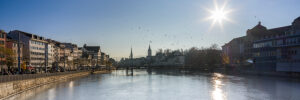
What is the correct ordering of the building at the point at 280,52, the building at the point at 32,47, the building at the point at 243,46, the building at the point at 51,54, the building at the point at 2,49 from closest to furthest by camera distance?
the building at the point at 2,49 → the building at the point at 280,52 → the building at the point at 32,47 → the building at the point at 51,54 → the building at the point at 243,46

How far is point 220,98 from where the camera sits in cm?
3806

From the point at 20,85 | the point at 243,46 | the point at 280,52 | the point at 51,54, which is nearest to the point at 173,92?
the point at 20,85

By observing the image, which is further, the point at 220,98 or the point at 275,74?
the point at 275,74

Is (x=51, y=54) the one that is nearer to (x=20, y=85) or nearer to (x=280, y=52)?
(x=20, y=85)

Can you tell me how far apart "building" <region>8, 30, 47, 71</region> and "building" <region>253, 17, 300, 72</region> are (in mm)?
Result: 66512

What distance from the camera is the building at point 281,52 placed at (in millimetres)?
70213

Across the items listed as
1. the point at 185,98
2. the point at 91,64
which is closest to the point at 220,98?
the point at 185,98

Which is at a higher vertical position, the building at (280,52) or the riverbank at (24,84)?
the building at (280,52)

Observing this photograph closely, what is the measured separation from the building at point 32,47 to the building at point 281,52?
66.5m

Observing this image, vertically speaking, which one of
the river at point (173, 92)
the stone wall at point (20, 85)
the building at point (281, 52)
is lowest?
the river at point (173, 92)

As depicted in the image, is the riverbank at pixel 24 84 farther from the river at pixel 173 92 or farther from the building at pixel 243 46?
the building at pixel 243 46

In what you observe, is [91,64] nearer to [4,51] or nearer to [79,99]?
[4,51]

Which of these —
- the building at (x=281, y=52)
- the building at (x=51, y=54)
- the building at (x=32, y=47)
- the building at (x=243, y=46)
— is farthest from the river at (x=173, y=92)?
the building at (x=243, y=46)

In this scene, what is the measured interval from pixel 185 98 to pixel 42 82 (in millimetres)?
27760
